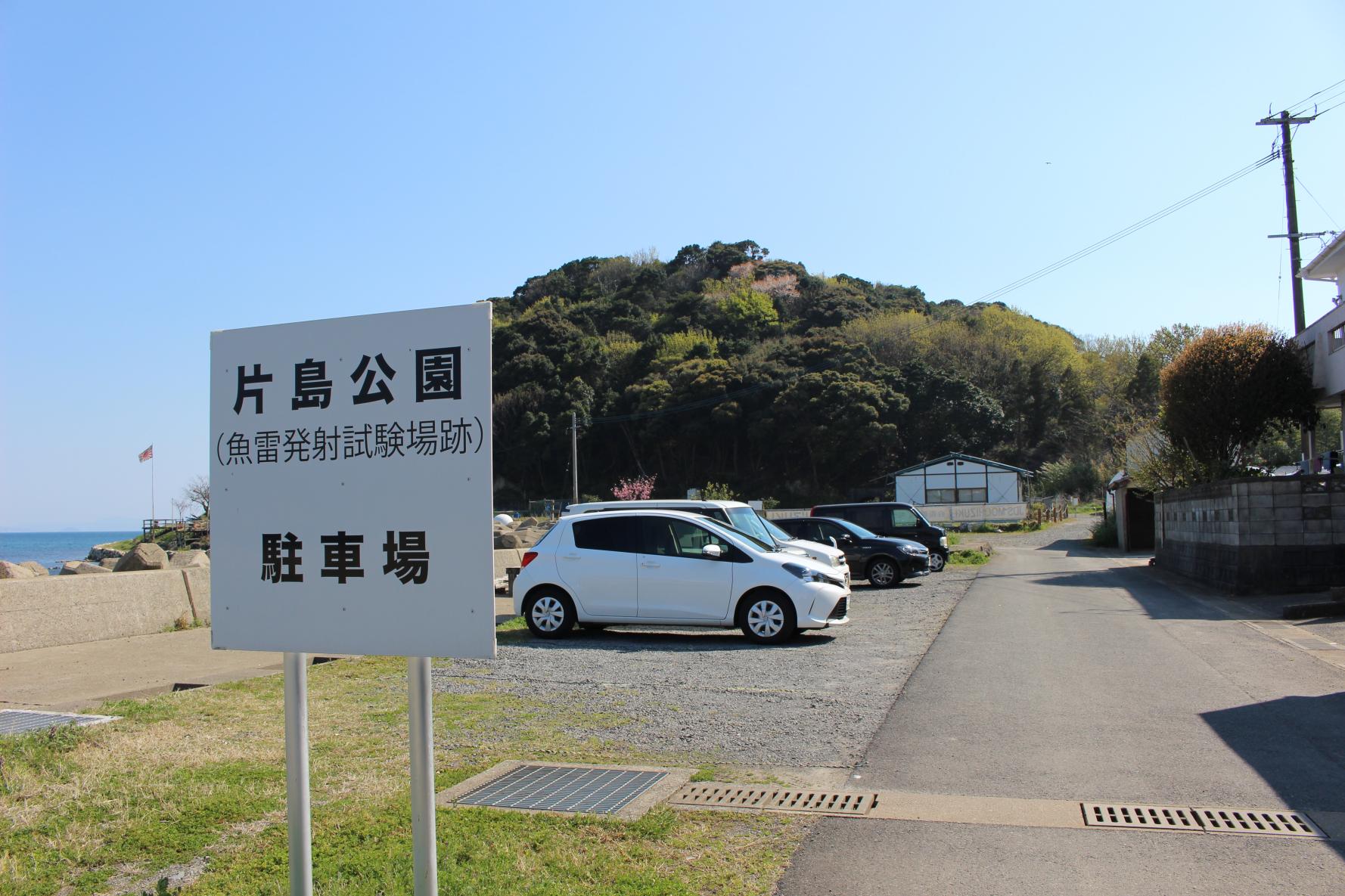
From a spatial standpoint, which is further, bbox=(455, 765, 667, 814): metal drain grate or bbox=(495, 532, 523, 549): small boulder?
bbox=(495, 532, 523, 549): small boulder

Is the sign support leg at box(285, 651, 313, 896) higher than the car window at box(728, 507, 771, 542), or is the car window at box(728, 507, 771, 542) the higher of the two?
the car window at box(728, 507, 771, 542)

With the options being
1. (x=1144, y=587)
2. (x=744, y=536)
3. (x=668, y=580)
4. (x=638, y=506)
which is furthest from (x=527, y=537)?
(x=668, y=580)

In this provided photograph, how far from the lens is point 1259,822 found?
527cm

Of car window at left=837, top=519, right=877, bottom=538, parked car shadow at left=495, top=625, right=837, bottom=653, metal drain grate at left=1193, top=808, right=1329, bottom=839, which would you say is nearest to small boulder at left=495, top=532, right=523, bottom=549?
car window at left=837, top=519, right=877, bottom=538

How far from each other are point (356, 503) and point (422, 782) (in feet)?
3.36

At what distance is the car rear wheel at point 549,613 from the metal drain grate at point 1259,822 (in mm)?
8534

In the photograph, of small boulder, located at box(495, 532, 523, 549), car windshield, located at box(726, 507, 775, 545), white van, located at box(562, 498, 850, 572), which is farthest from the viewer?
small boulder, located at box(495, 532, 523, 549)

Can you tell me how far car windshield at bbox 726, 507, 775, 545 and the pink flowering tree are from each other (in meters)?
41.4

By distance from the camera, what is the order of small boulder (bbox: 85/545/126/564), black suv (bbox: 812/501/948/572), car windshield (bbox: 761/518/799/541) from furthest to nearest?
small boulder (bbox: 85/545/126/564), black suv (bbox: 812/501/948/572), car windshield (bbox: 761/518/799/541)

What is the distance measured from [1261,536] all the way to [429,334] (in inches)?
687

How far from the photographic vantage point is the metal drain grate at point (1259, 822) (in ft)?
16.7

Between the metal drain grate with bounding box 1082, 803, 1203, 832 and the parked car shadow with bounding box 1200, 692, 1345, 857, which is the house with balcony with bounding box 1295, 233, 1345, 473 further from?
the metal drain grate with bounding box 1082, 803, 1203, 832

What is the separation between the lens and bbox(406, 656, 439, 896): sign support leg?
3.51 meters

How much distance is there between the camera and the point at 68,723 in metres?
7.25
